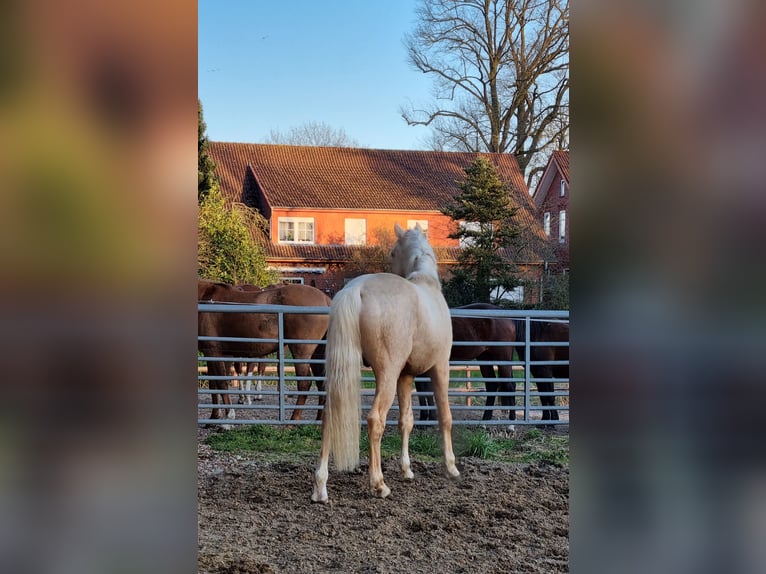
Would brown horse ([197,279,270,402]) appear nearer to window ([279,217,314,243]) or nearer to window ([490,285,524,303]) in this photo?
window ([490,285,524,303])

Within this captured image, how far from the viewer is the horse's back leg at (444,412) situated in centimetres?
470

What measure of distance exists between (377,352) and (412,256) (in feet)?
3.58

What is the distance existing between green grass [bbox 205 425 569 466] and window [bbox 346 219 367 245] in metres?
17.7

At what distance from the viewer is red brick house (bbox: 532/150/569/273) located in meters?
17.0

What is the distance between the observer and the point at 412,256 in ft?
16.5

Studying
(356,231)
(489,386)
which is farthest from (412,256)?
(356,231)

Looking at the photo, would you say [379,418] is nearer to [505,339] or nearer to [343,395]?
[343,395]

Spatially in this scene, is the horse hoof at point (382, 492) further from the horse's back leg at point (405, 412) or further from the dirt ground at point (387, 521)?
the horse's back leg at point (405, 412)

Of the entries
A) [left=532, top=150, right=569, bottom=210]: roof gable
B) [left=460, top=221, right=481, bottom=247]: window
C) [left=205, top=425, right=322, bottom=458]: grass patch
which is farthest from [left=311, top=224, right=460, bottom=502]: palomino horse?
[left=532, top=150, right=569, bottom=210]: roof gable

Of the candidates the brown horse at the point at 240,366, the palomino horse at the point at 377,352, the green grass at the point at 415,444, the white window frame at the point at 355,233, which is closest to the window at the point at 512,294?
the white window frame at the point at 355,233

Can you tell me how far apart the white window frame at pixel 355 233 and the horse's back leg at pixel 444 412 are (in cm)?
1911
